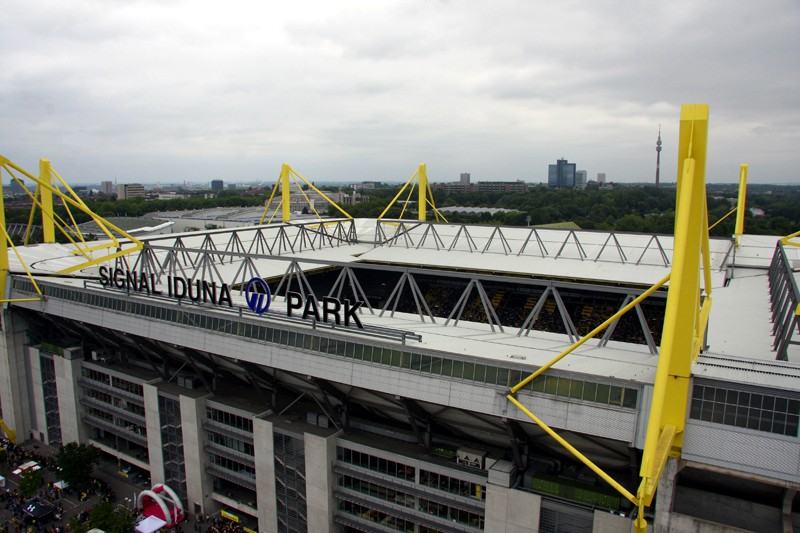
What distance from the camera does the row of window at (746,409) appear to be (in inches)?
1070

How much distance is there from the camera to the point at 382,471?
4175 cm

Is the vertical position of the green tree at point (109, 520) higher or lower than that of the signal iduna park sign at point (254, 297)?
lower

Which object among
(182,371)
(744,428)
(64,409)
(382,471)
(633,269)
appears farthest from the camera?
(633,269)

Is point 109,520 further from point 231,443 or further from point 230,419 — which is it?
point 230,419

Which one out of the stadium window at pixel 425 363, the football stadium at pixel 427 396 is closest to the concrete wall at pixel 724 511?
the football stadium at pixel 427 396

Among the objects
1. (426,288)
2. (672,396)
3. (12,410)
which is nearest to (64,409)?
(12,410)

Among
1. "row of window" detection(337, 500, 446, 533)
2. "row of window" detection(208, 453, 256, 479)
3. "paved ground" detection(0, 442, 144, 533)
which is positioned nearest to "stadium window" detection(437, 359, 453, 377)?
"row of window" detection(337, 500, 446, 533)

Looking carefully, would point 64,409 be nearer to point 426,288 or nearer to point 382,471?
point 382,471

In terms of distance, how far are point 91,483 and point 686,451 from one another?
55.9 m

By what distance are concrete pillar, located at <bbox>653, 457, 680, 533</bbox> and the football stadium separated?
114mm

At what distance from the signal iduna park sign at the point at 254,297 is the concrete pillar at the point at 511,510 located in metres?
14.4

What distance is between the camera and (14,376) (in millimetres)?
64750

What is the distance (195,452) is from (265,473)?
942 centimetres

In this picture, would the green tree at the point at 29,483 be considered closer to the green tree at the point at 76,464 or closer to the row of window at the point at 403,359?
the green tree at the point at 76,464
